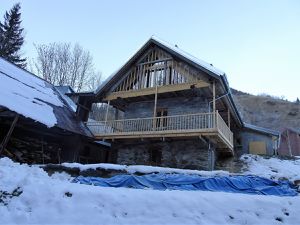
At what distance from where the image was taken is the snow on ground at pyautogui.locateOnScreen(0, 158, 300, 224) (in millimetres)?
5410

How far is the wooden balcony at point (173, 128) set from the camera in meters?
14.8

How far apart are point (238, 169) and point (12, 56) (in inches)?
1100

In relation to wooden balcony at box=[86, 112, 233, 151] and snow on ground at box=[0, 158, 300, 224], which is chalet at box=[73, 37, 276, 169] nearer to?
wooden balcony at box=[86, 112, 233, 151]

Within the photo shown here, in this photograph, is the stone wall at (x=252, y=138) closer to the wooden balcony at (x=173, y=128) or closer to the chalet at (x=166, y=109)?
the chalet at (x=166, y=109)

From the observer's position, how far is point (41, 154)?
1559 cm

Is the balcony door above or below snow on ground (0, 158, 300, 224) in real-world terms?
above

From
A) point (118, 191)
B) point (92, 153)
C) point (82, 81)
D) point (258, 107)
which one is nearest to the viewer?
point (118, 191)

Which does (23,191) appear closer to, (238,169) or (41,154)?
(41,154)

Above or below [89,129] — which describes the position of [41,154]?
below

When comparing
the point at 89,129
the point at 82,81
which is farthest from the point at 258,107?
the point at 89,129

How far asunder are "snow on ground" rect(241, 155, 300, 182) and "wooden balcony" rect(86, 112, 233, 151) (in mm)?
2160

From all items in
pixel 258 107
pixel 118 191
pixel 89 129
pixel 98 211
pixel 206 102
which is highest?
pixel 258 107

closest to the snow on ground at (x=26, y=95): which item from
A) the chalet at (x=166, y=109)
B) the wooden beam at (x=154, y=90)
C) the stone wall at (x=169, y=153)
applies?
the chalet at (x=166, y=109)

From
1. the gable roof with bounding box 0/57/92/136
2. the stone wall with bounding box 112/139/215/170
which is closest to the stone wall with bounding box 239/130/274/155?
the stone wall with bounding box 112/139/215/170
